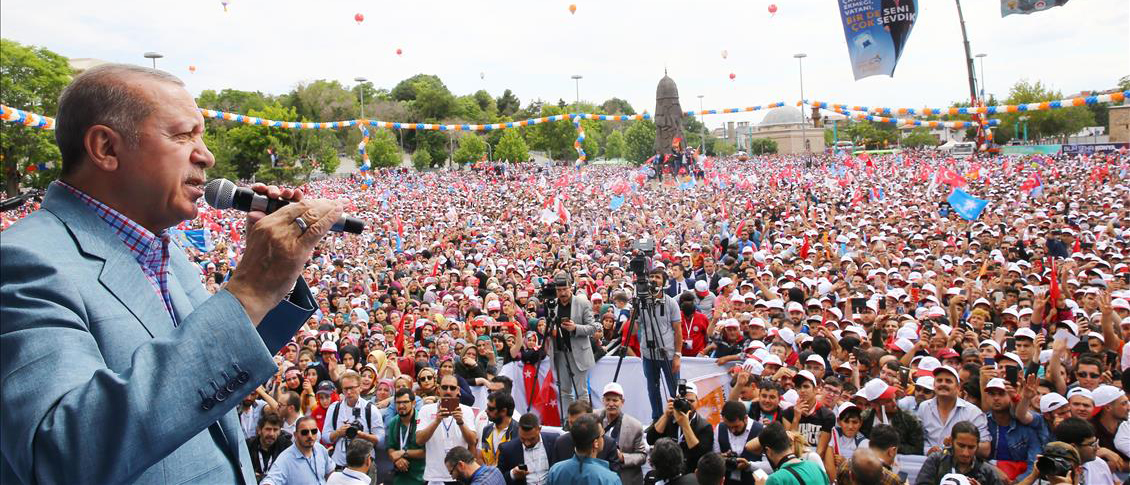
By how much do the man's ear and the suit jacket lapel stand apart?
0.23 feet

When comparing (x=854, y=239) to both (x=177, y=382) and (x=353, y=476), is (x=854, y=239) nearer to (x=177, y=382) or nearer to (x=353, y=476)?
(x=353, y=476)

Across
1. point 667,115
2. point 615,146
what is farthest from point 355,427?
point 615,146

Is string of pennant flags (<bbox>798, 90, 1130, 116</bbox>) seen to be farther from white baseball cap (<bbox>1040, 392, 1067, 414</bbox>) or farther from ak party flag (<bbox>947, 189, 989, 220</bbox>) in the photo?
white baseball cap (<bbox>1040, 392, 1067, 414</bbox>)

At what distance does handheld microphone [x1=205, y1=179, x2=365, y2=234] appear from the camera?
1.53m

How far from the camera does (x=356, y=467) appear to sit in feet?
18.2

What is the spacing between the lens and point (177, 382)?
1.14 meters

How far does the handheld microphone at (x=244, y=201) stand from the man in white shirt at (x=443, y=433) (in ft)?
14.8

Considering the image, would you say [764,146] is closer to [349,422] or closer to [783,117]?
[783,117]

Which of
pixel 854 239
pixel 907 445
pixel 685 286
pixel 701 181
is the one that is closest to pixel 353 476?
pixel 907 445

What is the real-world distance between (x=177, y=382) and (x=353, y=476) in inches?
183

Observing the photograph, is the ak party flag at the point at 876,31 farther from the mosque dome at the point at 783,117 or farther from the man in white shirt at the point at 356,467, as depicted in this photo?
the mosque dome at the point at 783,117

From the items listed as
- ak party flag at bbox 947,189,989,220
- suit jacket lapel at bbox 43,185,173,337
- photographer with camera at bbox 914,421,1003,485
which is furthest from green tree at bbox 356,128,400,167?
suit jacket lapel at bbox 43,185,173,337

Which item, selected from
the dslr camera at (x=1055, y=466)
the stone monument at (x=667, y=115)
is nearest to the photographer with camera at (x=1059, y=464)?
the dslr camera at (x=1055, y=466)

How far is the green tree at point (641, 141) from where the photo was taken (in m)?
80.4
